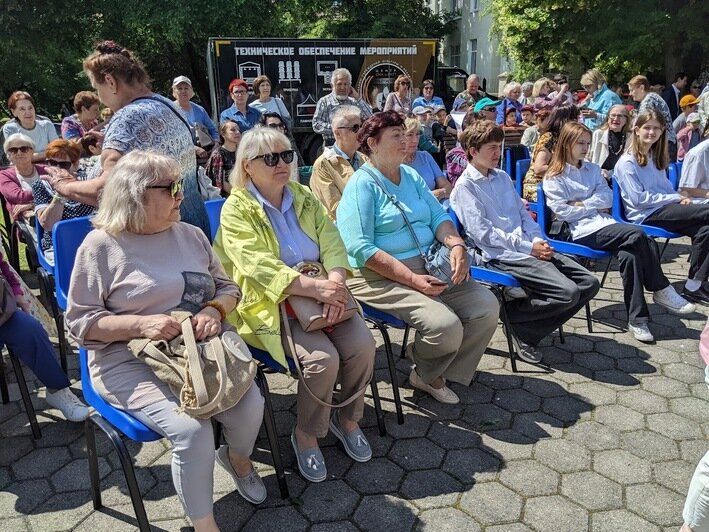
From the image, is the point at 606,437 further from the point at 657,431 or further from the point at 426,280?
the point at 426,280

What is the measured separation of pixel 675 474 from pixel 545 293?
1296 millimetres

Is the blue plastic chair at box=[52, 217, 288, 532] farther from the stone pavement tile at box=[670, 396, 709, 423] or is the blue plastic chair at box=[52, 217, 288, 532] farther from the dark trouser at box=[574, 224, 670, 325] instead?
the dark trouser at box=[574, 224, 670, 325]

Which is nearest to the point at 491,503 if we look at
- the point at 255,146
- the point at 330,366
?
the point at 330,366

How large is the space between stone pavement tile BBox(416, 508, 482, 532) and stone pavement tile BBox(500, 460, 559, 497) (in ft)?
0.99

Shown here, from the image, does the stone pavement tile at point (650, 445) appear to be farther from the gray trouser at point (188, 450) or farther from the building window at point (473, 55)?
the building window at point (473, 55)

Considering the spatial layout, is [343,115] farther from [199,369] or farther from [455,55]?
[455,55]

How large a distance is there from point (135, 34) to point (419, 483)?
20381 mm

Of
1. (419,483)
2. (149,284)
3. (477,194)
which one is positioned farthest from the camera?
(477,194)

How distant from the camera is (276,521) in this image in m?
2.43

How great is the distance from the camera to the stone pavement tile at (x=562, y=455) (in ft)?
8.99

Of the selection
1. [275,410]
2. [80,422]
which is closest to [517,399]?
[275,410]

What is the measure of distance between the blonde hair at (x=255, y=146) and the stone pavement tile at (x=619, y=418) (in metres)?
2.15

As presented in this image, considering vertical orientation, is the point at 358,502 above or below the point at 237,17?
below

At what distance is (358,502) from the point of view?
2.54 meters
